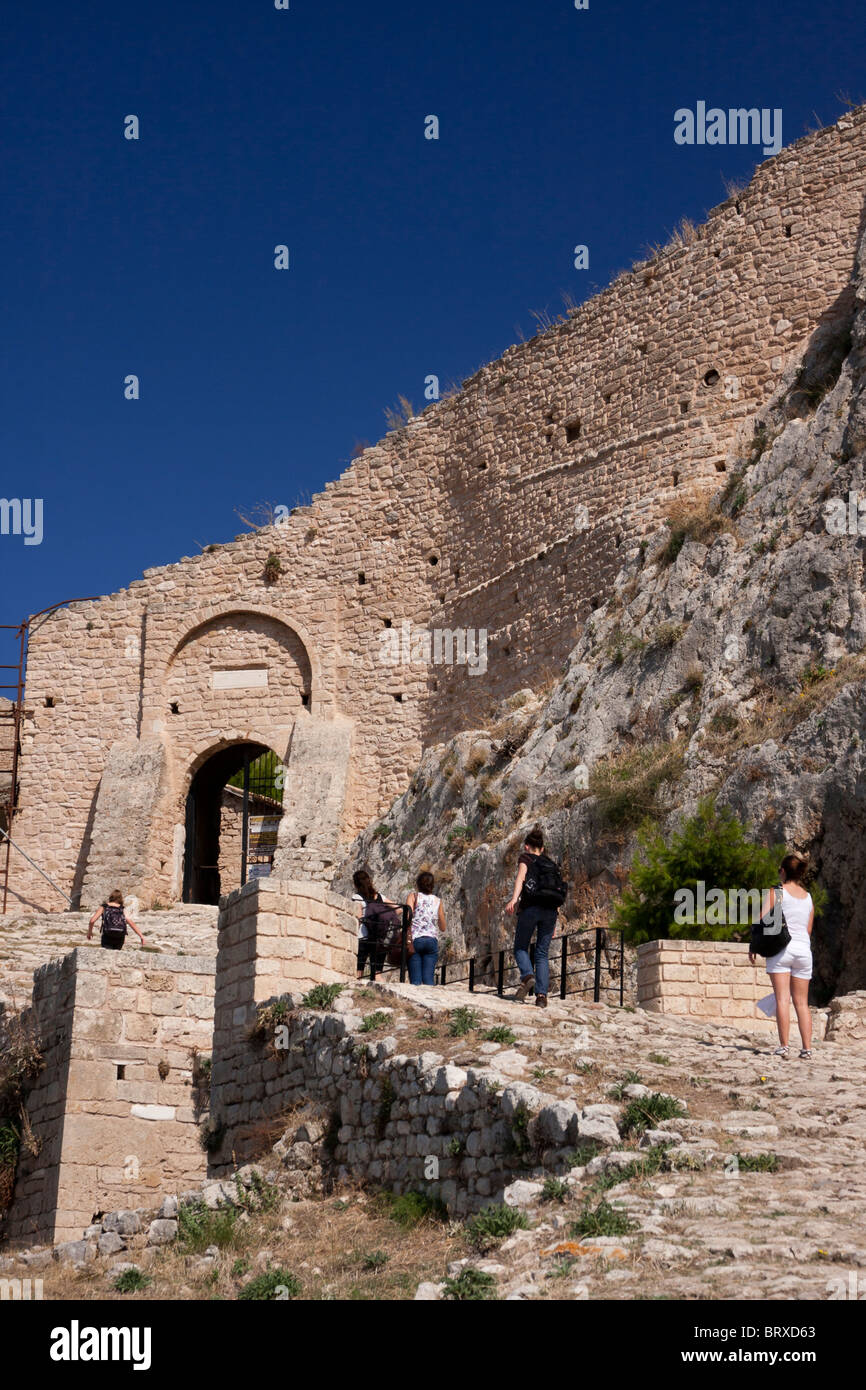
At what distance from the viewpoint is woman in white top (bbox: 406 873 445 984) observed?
11.9 meters

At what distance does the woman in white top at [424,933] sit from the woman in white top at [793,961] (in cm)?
333

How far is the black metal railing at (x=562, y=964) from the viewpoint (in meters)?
11.6

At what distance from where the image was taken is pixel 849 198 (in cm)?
2072

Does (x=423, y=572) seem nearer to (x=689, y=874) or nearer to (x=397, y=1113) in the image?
(x=689, y=874)

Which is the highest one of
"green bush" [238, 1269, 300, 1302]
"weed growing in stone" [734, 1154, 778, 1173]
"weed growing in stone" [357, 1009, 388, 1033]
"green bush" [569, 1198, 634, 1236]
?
"weed growing in stone" [357, 1009, 388, 1033]

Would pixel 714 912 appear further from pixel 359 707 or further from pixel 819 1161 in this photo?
pixel 359 707

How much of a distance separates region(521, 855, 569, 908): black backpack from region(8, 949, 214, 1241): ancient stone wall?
2730 millimetres

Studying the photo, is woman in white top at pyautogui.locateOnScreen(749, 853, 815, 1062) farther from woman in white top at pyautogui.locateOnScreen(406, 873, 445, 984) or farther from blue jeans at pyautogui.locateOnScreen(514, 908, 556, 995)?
woman in white top at pyautogui.locateOnScreen(406, 873, 445, 984)

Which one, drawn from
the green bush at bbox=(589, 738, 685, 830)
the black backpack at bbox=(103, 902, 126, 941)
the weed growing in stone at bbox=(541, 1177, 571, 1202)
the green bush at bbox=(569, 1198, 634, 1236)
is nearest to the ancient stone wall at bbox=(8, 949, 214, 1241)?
the black backpack at bbox=(103, 902, 126, 941)

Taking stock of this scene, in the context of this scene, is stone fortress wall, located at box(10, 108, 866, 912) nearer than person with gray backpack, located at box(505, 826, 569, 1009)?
No

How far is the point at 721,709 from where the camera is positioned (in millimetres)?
16516

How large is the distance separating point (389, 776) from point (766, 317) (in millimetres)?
9032

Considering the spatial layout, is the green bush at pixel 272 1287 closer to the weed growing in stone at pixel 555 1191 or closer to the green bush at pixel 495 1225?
the green bush at pixel 495 1225
